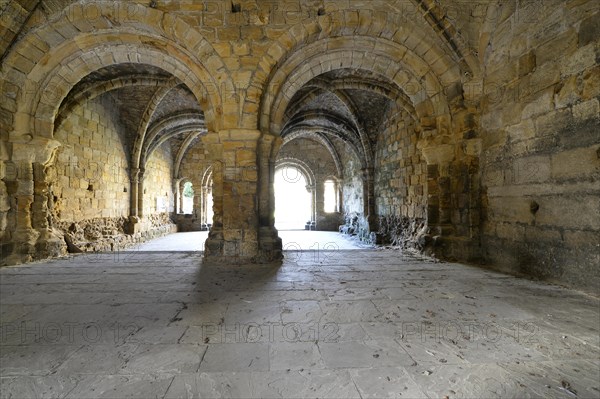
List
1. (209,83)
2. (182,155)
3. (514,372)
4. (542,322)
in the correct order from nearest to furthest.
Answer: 1. (514,372)
2. (542,322)
3. (209,83)
4. (182,155)

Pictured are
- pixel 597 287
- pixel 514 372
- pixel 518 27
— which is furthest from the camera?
pixel 518 27

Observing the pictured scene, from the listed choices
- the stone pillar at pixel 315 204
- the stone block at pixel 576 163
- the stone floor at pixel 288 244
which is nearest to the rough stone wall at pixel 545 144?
the stone block at pixel 576 163

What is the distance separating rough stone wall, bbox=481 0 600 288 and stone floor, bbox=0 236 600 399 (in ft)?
1.54

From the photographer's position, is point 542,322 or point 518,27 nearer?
point 542,322

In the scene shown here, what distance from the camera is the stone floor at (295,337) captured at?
140 centimetres

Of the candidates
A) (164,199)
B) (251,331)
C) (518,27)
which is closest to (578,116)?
(518,27)

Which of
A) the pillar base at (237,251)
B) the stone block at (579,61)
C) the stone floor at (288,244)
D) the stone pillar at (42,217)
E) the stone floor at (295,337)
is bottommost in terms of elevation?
the stone floor at (288,244)

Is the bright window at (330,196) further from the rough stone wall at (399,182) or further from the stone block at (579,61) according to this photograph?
the stone block at (579,61)

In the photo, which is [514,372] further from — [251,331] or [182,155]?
[182,155]

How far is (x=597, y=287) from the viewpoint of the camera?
2635mm

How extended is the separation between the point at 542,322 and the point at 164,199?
1238 centimetres

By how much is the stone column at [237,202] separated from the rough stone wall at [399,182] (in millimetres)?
2874

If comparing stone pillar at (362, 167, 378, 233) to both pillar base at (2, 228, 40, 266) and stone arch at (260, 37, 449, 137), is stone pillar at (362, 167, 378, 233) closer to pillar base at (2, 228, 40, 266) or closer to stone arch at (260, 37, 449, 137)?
stone arch at (260, 37, 449, 137)

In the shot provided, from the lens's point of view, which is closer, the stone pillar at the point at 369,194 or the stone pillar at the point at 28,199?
the stone pillar at the point at 28,199
